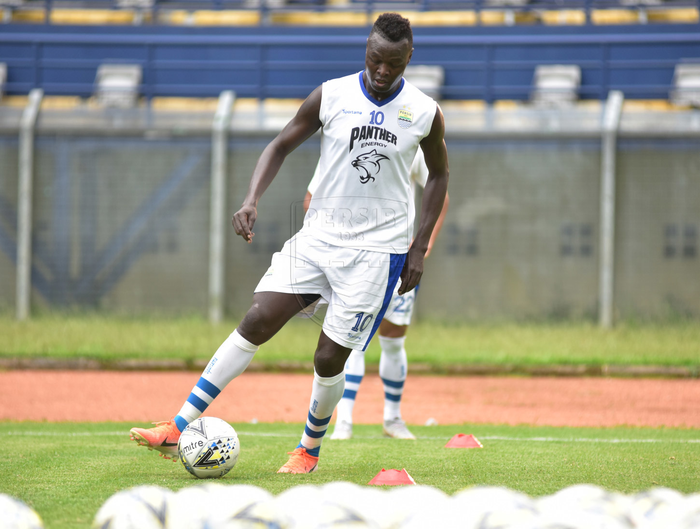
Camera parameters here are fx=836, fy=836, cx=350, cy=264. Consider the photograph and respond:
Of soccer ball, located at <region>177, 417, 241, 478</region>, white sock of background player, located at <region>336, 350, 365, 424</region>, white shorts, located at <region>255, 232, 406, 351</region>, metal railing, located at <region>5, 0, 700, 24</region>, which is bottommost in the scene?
white sock of background player, located at <region>336, 350, 365, 424</region>

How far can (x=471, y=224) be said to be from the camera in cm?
1384

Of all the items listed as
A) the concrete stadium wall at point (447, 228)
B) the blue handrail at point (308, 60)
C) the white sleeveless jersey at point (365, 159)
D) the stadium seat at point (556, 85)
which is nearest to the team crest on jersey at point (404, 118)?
the white sleeveless jersey at point (365, 159)

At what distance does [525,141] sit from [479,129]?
0.79 metres

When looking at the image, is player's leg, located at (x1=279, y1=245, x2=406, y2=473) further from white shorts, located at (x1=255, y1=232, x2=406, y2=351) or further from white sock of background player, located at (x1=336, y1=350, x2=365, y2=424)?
white sock of background player, located at (x1=336, y1=350, x2=365, y2=424)

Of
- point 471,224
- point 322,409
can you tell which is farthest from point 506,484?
point 471,224

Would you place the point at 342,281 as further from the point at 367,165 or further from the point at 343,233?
the point at 367,165

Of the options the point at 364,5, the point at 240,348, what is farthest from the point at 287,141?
the point at 364,5

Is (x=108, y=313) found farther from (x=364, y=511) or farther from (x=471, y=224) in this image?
(x=364, y=511)

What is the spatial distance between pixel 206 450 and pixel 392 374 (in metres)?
2.43

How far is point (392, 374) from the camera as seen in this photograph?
20.1 feet

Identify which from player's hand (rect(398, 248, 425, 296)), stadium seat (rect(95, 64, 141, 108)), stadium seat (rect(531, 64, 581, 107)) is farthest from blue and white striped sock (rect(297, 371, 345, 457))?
stadium seat (rect(95, 64, 141, 108))

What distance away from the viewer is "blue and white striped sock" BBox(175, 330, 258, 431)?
4115 millimetres

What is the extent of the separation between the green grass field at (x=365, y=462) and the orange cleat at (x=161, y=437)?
0.45 feet

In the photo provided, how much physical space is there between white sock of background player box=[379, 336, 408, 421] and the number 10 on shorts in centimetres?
192
